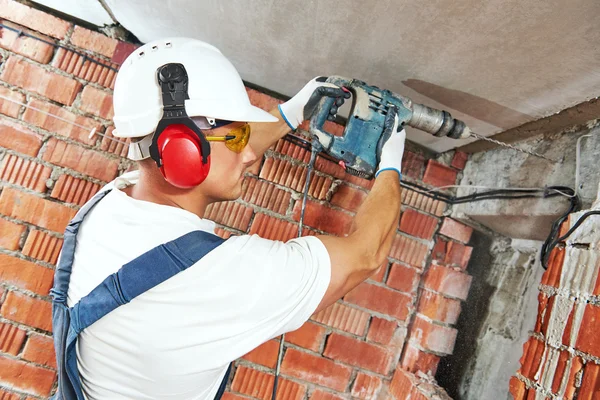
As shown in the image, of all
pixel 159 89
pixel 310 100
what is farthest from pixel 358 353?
pixel 159 89

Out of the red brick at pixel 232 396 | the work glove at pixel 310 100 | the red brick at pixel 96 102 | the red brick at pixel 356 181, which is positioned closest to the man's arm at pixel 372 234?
the work glove at pixel 310 100

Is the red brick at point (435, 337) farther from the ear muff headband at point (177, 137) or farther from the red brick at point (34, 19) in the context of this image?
the red brick at point (34, 19)

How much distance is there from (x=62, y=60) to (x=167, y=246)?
1.11 metres

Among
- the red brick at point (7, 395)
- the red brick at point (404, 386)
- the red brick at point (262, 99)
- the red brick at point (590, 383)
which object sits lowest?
the red brick at point (7, 395)

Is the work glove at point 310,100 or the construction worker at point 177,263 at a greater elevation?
the work glove at point 310,100

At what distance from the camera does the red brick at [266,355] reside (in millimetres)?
1400

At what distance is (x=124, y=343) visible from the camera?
77 cm

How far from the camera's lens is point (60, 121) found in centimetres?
138

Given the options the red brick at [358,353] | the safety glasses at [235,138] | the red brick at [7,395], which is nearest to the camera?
the safety glasses at [235,138]

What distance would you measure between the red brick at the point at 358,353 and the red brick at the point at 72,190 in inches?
44.7

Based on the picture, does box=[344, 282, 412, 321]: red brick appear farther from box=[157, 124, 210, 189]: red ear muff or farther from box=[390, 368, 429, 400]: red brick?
box=[157, 124, 210, 189]: red ear muff

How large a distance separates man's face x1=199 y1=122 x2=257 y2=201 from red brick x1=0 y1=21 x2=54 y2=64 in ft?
3.37

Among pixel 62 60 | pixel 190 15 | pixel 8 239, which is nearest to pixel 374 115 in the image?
pixel 190 15

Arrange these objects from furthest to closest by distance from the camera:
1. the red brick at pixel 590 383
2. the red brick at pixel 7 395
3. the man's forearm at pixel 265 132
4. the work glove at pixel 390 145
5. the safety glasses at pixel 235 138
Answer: the red brick at pixel 7 395 < the man's forearm at pixel 265 132 < the work glove at pixel 390 145 < the safety glasses at pixel 235 138 < the red brick at pixel 590 383
